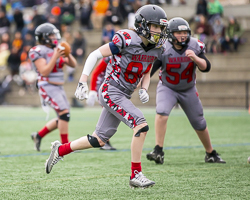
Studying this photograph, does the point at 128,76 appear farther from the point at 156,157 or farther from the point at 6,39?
the point at 6,39

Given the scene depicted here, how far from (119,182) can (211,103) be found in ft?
38.6

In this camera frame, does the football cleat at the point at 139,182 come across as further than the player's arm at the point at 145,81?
No

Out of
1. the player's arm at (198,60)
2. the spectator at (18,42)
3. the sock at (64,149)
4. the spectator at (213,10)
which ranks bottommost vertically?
the sock at (64,149)

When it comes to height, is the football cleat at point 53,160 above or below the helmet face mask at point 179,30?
below

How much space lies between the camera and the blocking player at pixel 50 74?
699 centimetres

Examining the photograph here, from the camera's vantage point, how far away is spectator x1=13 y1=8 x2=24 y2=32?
819 inches

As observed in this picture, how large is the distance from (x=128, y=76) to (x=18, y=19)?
56.1ft

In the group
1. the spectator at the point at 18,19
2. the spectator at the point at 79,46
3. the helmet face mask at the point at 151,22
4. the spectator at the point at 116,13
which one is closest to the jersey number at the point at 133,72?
the helmet face mask at the point at 151,22

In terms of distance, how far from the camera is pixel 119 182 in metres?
4.78

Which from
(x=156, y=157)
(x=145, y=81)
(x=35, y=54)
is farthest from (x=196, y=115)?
(x=35, y=54)

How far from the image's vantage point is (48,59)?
7086 mm

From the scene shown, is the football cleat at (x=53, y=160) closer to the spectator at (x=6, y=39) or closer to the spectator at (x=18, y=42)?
the spectator at (x=18, y=42)

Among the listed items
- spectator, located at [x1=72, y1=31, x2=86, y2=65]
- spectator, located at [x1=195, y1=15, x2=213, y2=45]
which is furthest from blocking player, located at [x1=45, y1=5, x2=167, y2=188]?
spectator, located at [x1=72, y1=31, x2=86, y2=65]

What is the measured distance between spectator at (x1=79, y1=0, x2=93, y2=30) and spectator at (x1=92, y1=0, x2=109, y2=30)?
22 centimetres
